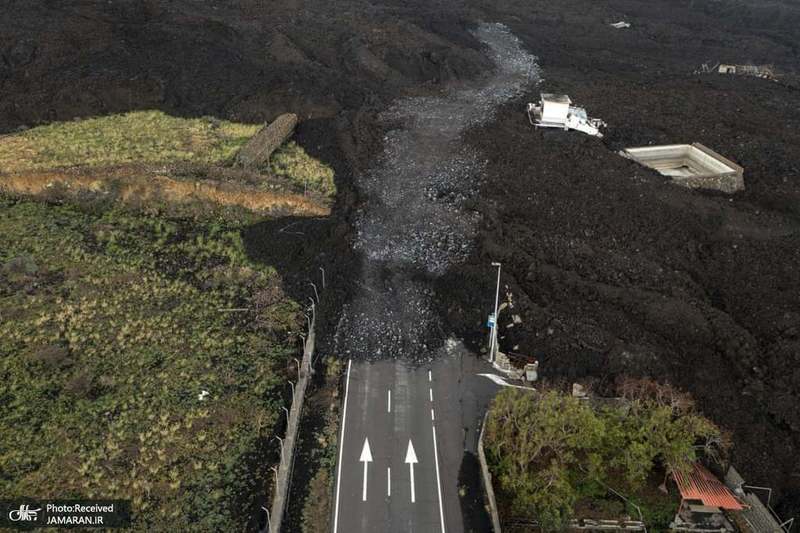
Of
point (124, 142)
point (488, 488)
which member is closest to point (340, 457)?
point (488, 488)

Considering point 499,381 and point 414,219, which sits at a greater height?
point 414,219

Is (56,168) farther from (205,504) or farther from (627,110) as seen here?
(627,110)

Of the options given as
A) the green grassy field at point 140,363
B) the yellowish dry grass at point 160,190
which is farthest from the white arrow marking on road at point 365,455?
the yellowish dry grass at point 160,190

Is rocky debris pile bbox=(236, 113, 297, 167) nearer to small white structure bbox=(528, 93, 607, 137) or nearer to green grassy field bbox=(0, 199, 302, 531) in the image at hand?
green grassy field bbox=(0, 199, 302, 531)

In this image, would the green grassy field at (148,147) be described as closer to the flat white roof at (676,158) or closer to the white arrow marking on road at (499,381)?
the white arrow marking on road at (499,381)

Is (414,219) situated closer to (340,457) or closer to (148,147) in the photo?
(340,457)

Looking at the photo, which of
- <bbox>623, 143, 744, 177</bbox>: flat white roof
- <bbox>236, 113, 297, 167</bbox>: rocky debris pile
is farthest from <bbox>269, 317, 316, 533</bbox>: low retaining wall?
<bbox>623, 143, 744, 177</bbox>: flat white roof

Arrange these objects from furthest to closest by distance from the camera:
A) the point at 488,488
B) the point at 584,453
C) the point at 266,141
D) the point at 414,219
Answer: the point at 266,141 → the point at 414,219 → the point at 584,453 → the point at 488,488
